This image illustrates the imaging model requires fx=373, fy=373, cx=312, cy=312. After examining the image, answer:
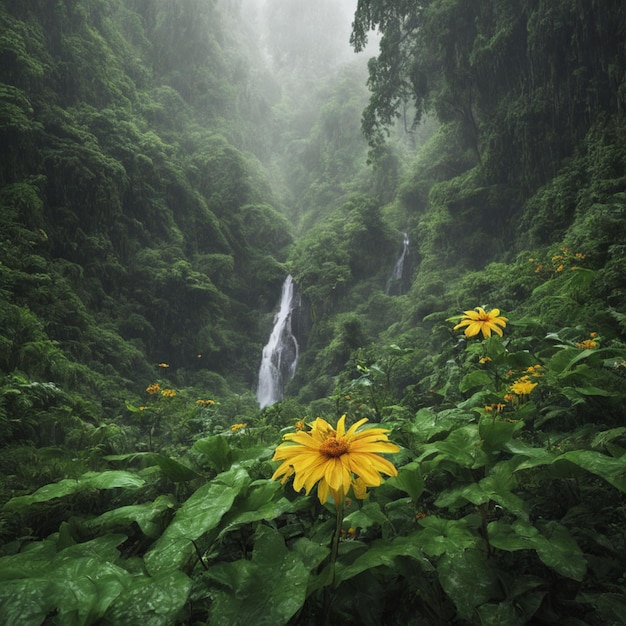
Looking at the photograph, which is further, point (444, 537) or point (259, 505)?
point (259, 505)

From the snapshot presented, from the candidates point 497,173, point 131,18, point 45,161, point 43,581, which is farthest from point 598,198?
point 131,18

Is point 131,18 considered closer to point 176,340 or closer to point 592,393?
point 176,340

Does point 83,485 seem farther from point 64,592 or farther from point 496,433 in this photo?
point 496,433

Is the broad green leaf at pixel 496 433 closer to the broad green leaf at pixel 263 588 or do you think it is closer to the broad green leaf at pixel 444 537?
the broad green leaf at pixel 444 537

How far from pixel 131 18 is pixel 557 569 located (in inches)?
1181

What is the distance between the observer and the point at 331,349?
12828mm

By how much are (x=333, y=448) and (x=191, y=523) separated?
0.46 meters

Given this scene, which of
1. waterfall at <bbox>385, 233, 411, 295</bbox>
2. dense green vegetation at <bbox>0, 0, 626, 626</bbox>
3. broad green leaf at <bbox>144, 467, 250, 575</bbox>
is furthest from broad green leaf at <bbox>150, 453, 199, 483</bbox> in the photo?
waterfall at <bbox>385, 233, 411, 295</bbox>

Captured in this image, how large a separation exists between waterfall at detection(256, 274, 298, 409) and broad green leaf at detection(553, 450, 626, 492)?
1415 centimetres

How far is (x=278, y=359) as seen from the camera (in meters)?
16.3

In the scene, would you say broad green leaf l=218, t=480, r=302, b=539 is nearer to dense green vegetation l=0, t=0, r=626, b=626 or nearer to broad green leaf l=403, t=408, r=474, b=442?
dense green vegetation l=0, t=0, r=626, b=626

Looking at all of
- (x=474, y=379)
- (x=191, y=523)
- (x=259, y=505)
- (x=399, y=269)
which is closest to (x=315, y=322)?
(x=399, y=269)

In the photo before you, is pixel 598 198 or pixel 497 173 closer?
pixel 598 198

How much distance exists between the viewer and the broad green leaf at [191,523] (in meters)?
0.95
